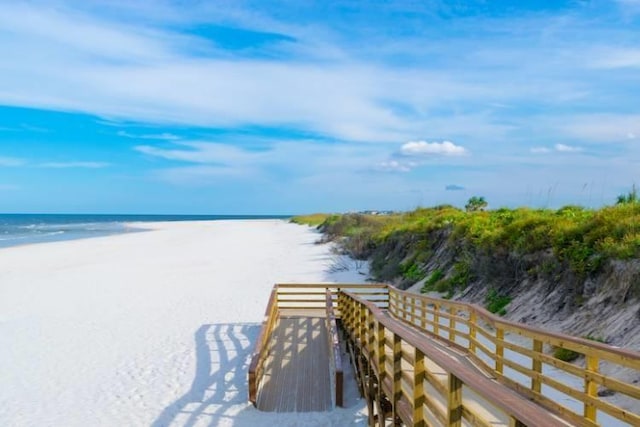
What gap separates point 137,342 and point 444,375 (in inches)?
363

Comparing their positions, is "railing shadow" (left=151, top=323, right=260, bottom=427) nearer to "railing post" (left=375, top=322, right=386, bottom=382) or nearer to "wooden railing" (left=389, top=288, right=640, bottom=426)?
"railing post" (left=375, top=322, right=386, bottom=382)

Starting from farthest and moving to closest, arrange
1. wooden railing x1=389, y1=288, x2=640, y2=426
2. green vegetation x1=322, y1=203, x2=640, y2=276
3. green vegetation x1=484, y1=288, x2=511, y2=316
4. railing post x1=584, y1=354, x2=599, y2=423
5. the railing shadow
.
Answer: green vegetation x1=484, y1=288, x2=511, y2=316, green vegetation x1=322, y1=203, x2=640, y2=276, the railing shadow, railing post x1=584, y1=354, x2=599, y2=423, wooden railing x1=389, y1=288, x2=640, y2=426

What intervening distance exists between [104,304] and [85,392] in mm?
9403

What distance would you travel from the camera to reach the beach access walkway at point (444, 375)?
3718 mm

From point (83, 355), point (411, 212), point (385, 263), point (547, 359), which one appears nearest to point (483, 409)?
point (547, 359)

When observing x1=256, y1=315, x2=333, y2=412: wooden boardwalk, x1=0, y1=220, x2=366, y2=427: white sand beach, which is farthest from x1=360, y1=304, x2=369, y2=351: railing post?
x1=256, y1=315, x2=333, y2=412: wooden boardwalk

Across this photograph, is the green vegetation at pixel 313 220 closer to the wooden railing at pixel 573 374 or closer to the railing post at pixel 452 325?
the railing post at pixel 452 325

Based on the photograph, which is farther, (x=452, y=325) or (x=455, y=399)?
(x=452, y=325)

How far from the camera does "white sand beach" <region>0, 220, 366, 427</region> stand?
905cm

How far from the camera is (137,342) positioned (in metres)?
13.8

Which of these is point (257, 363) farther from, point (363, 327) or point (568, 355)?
point (568, 355)

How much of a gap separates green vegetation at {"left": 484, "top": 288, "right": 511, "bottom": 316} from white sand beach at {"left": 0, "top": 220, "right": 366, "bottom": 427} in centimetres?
544

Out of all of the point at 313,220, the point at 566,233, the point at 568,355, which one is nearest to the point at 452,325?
the point at 568,355

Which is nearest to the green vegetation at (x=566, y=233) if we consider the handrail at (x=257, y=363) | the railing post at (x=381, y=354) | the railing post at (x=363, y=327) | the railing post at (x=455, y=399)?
the railing post at (x=363, y=327)
